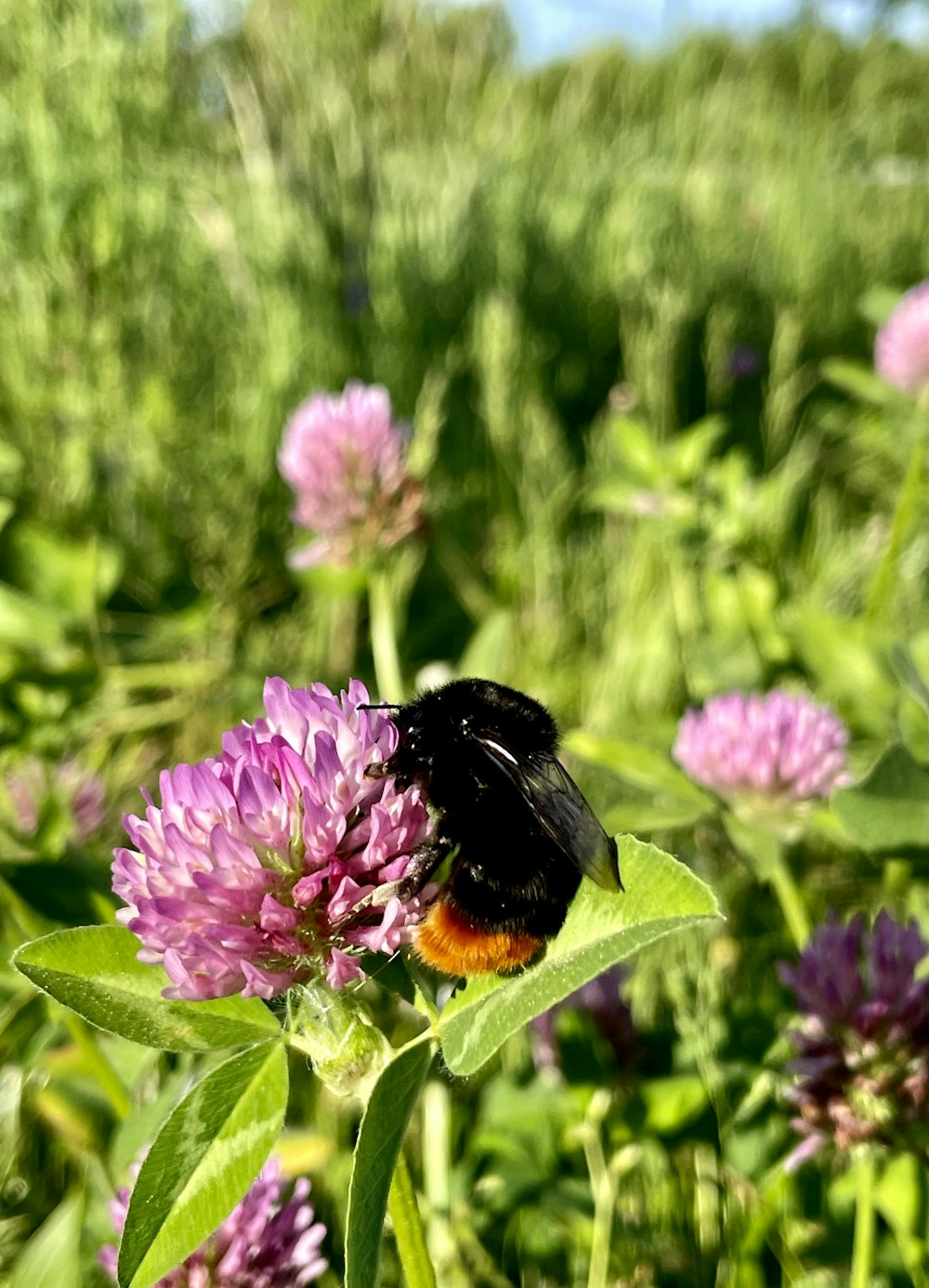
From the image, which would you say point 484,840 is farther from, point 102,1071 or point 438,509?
point 438,509

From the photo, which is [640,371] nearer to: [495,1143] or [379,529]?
[379,529]

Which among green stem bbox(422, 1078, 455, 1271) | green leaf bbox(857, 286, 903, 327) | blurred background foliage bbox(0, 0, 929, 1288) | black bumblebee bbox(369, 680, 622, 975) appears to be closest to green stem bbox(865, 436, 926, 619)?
blurred background foliage bbox(0, 0, 929, 1288)

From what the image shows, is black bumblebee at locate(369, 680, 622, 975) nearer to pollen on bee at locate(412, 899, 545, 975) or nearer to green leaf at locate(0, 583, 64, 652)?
pollen on bee at locate(412, 899, 545, 975)

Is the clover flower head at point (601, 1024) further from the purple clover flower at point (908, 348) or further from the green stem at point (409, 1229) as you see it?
the purple clover flower at point (908, 348)

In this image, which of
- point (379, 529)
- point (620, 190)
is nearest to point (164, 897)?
point (379, 529)

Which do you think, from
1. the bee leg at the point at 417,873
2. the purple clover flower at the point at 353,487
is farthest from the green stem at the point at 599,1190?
the purple clover flower at the point at 353,487

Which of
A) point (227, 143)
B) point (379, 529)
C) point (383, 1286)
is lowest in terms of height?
point (383, 1286)

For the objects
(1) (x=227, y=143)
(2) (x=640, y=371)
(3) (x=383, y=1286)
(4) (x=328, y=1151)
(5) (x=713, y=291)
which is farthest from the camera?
(5) (x=713, y=291)
